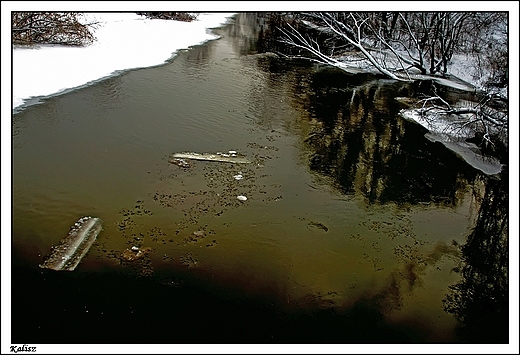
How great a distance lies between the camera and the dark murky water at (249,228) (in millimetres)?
4578

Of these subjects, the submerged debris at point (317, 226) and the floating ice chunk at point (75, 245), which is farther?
the submerged debris at point (317, 226)

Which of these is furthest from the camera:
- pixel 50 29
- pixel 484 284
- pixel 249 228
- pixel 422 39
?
pixel 422 39

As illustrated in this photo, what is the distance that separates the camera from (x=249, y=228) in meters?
5.96

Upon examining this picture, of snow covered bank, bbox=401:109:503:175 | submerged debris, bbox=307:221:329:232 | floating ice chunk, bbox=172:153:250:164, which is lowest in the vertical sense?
submerged debris, bbox=307:221:329:232

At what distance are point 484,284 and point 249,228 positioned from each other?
295cm

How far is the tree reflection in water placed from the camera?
4801 millimetres

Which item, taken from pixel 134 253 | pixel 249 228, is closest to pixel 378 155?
pixel 249 228

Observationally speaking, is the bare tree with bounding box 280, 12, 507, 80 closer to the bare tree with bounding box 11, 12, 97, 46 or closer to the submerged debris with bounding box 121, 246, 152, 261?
the bare tree with bounding box 11, 12, 97, 46

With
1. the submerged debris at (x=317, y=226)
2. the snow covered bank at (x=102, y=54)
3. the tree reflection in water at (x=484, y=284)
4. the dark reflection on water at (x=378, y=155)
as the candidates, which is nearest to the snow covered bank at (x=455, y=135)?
the dark reflection on water at (x=378, y=155)

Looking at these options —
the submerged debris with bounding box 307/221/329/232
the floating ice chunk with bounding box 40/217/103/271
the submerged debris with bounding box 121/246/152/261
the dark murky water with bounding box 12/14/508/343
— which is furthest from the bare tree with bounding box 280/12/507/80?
the submerged debris with bounding box 121/246/152/261

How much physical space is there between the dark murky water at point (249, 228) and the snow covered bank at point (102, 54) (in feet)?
2.44

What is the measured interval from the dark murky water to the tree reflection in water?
0.02m

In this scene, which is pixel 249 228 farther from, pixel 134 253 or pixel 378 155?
pixel 378 155

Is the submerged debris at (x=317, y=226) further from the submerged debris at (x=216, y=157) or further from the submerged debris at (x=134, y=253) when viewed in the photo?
the submerged debris at (x=134, y=253)
